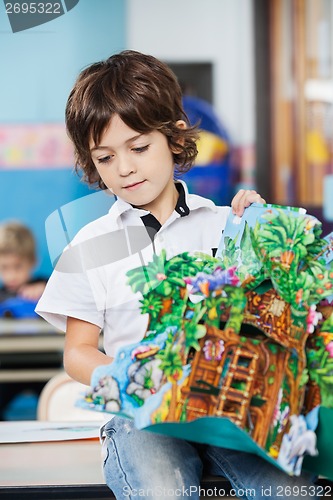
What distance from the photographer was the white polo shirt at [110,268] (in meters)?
1.21

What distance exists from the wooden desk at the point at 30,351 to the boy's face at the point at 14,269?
63cm

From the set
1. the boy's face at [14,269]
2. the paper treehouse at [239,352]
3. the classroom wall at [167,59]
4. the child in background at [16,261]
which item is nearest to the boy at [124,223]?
the paper treehouse at [239,352]

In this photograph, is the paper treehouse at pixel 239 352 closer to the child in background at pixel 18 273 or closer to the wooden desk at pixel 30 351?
the wooden desk at pixel 30 351

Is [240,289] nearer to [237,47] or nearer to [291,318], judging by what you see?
[291,318]

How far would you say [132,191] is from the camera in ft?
4.00

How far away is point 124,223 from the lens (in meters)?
1.24

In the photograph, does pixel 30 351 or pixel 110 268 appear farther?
pixel 30 351

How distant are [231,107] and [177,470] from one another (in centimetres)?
459

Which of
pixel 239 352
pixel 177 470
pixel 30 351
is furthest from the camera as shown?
pixel 30 351

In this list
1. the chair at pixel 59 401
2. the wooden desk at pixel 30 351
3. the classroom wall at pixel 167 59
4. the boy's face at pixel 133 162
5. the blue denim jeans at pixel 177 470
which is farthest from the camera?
the classroom wall at pixel 167 59

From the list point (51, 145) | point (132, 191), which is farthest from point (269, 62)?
point (132, 191)

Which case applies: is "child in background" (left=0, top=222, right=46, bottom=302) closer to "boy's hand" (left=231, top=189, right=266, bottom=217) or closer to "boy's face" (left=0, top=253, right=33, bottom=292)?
"boy's face" (left=0, top=253, right=33, bottom=292)
